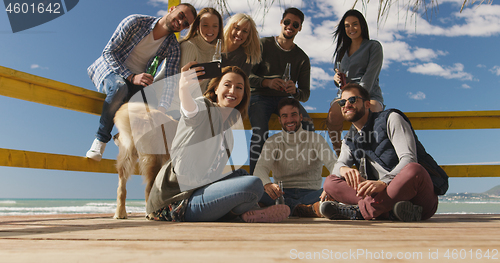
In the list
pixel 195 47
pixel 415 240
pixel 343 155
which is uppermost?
pixel 195 47

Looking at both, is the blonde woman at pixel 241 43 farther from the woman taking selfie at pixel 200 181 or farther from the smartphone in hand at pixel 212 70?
the woman taking selfie at pixel 200 181

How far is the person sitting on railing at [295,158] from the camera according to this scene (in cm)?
262

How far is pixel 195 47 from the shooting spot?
288cm

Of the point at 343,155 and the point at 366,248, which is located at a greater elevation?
the point at 343,155

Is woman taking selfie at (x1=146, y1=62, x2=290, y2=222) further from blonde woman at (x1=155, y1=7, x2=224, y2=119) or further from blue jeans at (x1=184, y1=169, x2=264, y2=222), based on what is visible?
blonde woman at (x1=155, y1=7, x2=224, y2=119)

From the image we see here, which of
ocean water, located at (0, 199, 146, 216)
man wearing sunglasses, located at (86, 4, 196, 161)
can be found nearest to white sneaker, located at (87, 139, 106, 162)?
man wearing sunglasses, located at (86, 4, 196, 161)

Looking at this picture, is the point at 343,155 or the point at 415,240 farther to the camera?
the point at 343,155

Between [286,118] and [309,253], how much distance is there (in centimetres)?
198

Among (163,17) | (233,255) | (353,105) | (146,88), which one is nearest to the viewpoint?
(233,255)

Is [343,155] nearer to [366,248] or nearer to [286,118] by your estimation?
[286,118]

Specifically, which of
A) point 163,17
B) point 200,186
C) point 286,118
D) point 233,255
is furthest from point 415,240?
point 163,17

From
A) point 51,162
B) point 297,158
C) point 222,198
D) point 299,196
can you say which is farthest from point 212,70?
point 51,162

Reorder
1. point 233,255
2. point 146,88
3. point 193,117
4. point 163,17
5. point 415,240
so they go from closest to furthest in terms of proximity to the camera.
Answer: point 233,255 → point 415,240 → point 193,117 → point 146,88 → point 163,17

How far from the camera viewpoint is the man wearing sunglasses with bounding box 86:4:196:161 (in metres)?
2.53
